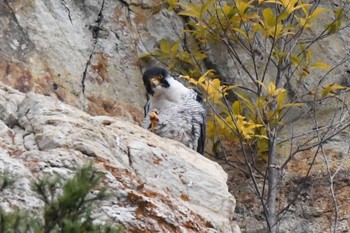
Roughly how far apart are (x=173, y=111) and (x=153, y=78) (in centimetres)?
Result: 39

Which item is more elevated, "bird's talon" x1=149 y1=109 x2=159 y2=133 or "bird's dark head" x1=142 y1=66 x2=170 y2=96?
"bird's dark head" x1=142 y1=66 x2=170 y2=96

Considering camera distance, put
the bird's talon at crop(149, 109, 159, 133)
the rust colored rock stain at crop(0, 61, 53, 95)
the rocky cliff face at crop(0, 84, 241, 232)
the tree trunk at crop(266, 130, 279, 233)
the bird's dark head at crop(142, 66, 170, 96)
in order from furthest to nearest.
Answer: the bird's dark head at crop(142, 66, 170, 96) < the rust colored rock stain at crop(0, 61, 53, 95) < the bird's talon at crop(149, 109, 159, 133) < the tree trunk at crop(266, 130, 279, 233) < the rocky cliff face at crop(0, 84, 241, 232)

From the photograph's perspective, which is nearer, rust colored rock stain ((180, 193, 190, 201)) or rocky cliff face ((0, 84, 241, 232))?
rocky cliff face ((0, 84, 241, 232))

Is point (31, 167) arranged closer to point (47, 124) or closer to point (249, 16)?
point (47, 124)

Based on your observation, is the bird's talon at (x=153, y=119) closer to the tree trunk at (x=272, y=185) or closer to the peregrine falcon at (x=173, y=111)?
the peregrine falcon at (x=173, y=111)

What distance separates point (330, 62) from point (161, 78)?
73.2 inches

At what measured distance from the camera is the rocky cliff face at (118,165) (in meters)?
5.38

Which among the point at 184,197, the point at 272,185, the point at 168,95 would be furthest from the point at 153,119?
the point at 184,197

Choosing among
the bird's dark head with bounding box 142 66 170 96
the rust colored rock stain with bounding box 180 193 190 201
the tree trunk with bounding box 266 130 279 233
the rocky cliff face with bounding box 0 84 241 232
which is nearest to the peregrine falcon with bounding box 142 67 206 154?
the bird's dark head with bounding box 142 66 170 96

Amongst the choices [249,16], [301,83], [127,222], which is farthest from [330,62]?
[127,222]

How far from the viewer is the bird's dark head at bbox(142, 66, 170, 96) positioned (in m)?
8.05

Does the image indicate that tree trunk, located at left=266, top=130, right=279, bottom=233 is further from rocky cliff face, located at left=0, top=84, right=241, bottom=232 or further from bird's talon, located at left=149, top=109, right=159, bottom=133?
rocky cliff face, located at left=0, top=84, right=241, bottom=232

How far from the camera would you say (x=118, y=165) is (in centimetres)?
573

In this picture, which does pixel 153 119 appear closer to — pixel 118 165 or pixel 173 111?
pixel 173 111
